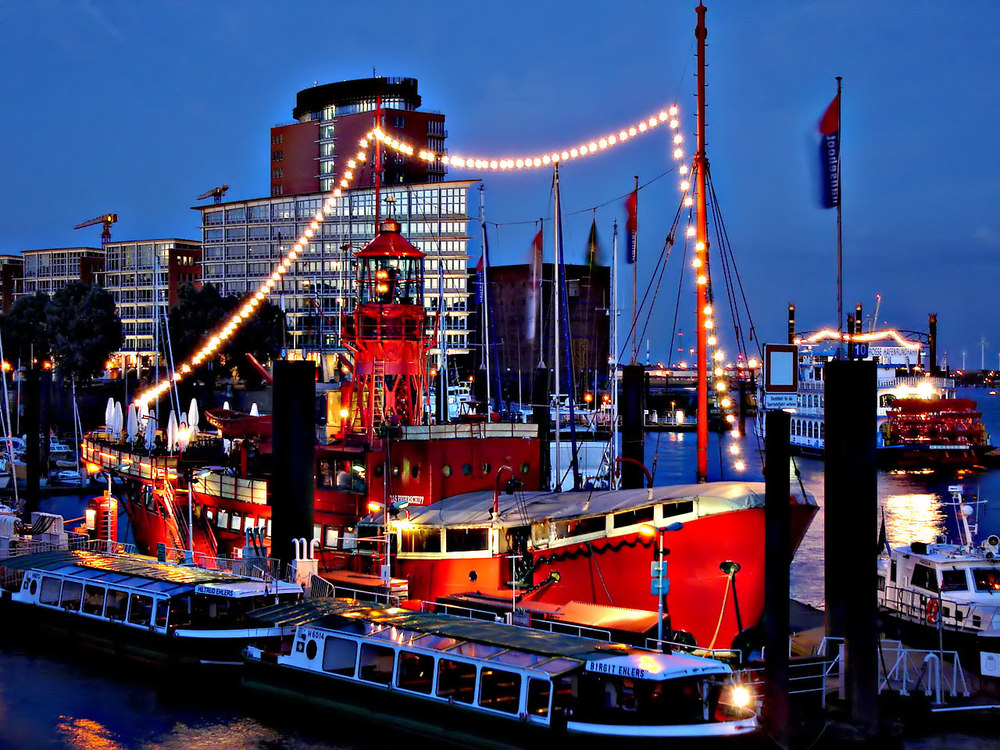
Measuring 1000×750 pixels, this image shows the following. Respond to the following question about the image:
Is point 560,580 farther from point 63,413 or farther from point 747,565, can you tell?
point 63,413

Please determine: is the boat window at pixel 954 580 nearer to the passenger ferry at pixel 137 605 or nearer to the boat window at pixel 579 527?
the boat window at pixel 579 527

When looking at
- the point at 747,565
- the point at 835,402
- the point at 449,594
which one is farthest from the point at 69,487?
the point at 835,402

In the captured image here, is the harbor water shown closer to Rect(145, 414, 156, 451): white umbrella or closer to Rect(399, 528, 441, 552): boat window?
Rect(399, 528, 441, 552): boat window

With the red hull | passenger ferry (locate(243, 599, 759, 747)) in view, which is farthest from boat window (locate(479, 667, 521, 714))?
the red hull

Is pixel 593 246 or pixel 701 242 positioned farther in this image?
pixel 593 246

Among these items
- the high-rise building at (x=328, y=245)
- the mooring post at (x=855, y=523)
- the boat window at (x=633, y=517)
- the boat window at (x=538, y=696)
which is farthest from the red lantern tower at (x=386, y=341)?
the high-rise building at (x=328, y=245)

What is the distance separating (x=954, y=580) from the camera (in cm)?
3102

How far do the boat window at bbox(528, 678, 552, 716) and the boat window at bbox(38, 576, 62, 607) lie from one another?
1957cm

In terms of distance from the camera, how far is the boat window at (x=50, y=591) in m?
34.3

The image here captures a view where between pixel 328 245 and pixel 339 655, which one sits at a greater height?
pixel 328 245

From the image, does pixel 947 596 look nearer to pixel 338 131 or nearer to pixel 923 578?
pixel 923 578

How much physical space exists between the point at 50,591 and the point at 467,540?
14.5 meters

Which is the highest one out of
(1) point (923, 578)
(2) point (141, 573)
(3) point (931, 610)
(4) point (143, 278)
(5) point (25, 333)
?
(4) point (143, 278)

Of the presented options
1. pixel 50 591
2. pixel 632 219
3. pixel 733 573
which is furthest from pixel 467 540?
pixel 632 219
